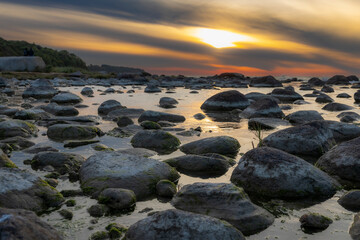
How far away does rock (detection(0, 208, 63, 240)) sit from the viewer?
107 inches

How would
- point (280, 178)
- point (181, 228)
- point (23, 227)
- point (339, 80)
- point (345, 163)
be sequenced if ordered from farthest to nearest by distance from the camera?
point (339, 80), point (345, 163), point (280, 178), point (181, 228), point (23, 227)

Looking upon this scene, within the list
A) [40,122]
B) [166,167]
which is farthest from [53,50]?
[166,167]

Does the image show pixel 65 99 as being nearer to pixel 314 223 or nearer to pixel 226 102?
pixel 226 102

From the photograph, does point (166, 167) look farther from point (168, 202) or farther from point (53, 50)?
point (53, 50)

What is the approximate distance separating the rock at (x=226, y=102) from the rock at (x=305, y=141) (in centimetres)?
845

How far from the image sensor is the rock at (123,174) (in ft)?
16.3

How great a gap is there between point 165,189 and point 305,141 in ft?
13.0

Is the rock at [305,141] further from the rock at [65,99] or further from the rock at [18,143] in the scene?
the rock at [65,99]

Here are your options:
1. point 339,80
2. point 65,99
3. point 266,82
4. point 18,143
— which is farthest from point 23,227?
point 339,80

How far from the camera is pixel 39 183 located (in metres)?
4.61

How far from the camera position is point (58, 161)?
19.9 ft

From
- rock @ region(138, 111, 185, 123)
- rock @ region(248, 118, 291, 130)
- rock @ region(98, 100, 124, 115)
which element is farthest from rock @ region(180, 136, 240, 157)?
rock @ region(98, 100, 124, 115)

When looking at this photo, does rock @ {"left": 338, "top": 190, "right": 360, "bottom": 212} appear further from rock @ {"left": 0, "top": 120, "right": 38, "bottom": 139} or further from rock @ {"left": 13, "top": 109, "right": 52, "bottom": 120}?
rock @ {"left": 13, "top": 109, "right": 52, "bottom": 120}

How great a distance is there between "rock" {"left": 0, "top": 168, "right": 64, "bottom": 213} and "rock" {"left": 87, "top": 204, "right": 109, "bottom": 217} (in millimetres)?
563
